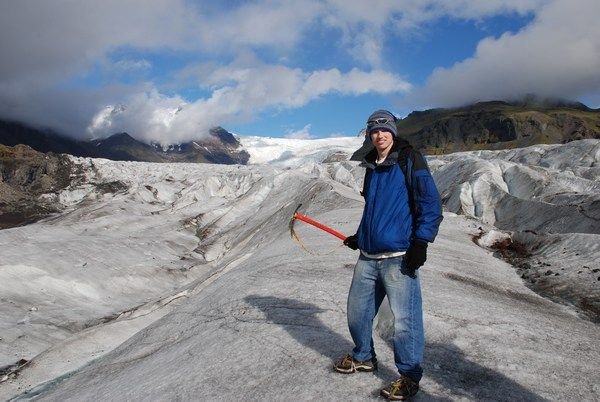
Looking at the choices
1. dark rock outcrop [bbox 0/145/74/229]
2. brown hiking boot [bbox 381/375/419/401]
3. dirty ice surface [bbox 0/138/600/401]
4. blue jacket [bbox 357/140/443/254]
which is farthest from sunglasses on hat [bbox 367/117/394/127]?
dark rock outcrop [bbox 0/145/74/229]

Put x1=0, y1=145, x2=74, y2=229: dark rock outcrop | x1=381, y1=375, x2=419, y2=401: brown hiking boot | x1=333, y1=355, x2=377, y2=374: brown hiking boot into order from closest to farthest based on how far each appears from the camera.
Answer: x1=381, y1=375, x2=419, y2=401: brown hiking boot
x1=333, y1=355, x2=377, y2=374: brown hiking boot
x1=0, y1=145, x2=74, y2=229: dark rock outcrop

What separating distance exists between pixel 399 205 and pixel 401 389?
8.11 ft

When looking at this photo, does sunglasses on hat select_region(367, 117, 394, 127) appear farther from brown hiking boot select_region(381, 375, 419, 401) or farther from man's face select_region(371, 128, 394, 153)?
brown hiking boot select_region(381, 375, 419, 401)

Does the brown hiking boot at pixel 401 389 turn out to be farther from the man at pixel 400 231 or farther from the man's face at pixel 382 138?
the man's face at pixel 382 138

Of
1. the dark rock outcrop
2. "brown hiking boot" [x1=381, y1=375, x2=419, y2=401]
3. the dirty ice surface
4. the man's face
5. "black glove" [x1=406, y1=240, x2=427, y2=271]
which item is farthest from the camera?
the dark rock outcrop

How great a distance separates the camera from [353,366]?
24.9ft

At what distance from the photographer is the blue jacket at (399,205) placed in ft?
21.6

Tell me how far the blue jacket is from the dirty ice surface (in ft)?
7.17

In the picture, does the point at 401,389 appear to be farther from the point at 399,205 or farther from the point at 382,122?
the point at 382,122

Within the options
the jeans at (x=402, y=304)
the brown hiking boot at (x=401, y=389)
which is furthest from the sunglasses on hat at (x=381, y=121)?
the brown hiking boot at (x=401, y=389)

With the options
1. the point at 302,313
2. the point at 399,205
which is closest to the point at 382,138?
the point at 399,205

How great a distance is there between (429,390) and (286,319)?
4.47 m

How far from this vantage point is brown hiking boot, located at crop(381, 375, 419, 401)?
671 cm

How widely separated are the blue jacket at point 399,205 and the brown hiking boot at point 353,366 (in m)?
1.81
